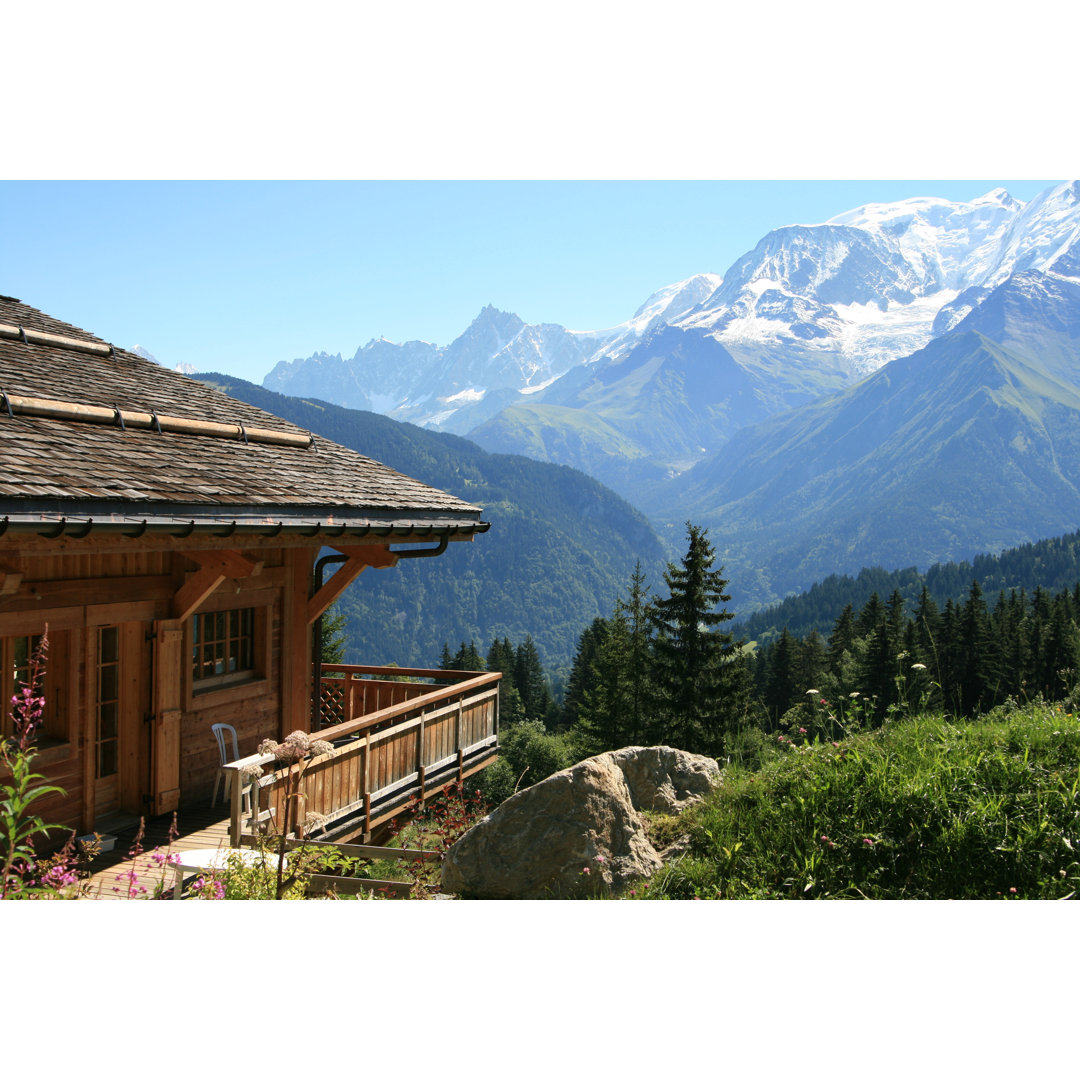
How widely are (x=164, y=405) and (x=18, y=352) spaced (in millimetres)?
1411

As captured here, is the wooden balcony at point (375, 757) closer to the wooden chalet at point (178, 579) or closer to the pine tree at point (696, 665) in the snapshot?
the wooden chalet at point (178, 579)

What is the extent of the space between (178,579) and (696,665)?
33.4 meters

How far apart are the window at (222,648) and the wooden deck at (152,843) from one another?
1185mm

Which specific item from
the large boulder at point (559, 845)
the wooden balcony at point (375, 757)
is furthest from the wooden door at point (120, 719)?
the large boulder at point (559, 845)

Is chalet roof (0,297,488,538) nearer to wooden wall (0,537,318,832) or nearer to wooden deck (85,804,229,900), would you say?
wooden wall (0,537,318,832)

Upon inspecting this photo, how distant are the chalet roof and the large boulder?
10.2ft

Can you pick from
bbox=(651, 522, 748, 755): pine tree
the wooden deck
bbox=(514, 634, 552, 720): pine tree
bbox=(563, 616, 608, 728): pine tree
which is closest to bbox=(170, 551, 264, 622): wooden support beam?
the wooden deck

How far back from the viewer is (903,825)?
4398 mm

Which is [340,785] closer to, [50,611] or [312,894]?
[312,894]

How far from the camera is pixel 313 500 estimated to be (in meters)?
7.63

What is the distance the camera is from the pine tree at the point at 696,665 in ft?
128

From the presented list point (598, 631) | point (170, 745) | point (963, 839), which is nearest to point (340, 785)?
point (170, 745)

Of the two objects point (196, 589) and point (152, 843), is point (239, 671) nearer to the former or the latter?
point (196, 589)

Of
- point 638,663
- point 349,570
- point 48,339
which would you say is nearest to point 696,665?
point 638,663
